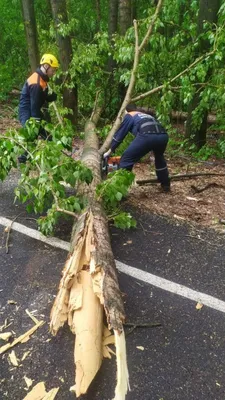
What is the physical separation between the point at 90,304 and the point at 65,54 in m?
6.54

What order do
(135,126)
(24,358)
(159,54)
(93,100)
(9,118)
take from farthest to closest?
1. (9,118)
2. (93,100)
3. (159,54)
4. (135,126)
5. (24,358)

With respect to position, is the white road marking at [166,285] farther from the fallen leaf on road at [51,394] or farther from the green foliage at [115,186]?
the fallen leaf on road at [51,394]

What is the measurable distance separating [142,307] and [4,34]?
1140 cm

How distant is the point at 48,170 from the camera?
3.32 m

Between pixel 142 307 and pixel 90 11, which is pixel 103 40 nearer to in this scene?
pixel 142 307

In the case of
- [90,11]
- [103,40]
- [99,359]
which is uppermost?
[90,11]

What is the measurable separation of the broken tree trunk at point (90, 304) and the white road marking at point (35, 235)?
0.65m

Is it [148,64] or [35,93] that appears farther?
[148,64]

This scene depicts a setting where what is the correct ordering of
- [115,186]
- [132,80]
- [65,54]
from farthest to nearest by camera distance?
1. [65,54]
2. [132,80]
3. [115,186]

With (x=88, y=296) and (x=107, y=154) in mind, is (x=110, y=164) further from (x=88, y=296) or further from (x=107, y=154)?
(x=88, y=296)

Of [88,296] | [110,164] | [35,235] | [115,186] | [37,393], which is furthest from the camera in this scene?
[110,164]

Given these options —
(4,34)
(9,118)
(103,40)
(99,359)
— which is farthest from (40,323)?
(4,34)

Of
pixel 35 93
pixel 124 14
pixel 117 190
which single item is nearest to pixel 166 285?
pixel 117 190

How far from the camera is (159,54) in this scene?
6.38m
